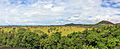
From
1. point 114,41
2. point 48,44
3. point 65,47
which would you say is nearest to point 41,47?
point 48,44

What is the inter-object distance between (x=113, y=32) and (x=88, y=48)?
32.6 metres

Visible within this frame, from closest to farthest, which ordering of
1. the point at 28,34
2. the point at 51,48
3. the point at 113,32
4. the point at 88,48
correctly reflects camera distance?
1. the point at 88,48
2. the point at 51,48
3. the point at 28,34
4. the point at 113,32

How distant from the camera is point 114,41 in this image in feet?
291

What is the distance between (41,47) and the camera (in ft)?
268

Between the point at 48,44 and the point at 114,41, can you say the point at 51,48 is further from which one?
the point at 114,41

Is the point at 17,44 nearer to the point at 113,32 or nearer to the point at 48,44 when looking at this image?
the point at 48,44

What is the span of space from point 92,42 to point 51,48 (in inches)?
428

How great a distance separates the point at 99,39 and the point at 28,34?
62.9 ft

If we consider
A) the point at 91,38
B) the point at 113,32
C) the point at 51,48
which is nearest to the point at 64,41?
the point at 51,48

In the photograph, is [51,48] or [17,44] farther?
[17,44]

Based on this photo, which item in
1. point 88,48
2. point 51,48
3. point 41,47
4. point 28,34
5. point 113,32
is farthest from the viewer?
point 113,32

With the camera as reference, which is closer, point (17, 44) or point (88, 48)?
point (88, 48)

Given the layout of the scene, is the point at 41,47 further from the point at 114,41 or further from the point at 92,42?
the point at 114,41

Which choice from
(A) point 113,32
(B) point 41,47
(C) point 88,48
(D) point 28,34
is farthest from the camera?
(A) point 113,32
